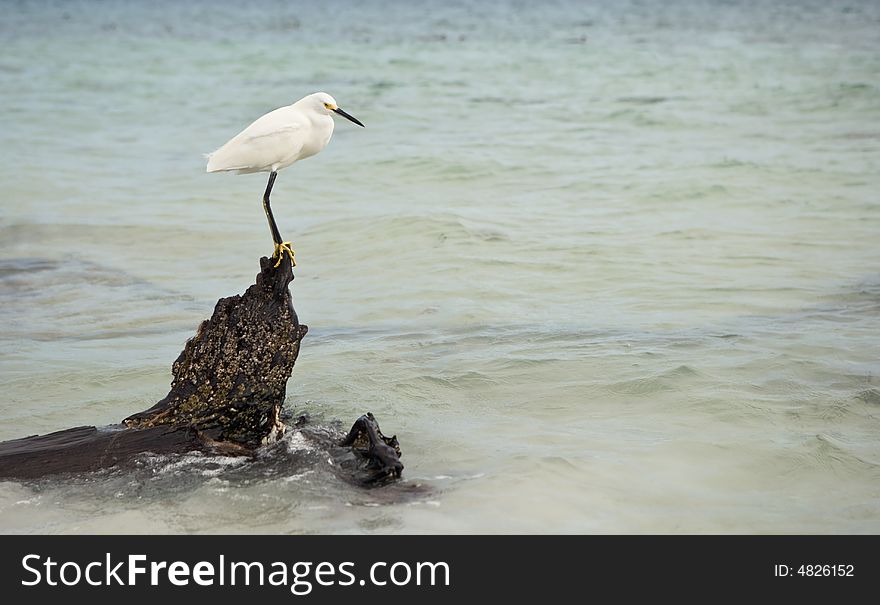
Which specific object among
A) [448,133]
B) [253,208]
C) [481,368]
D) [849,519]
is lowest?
[849,519]

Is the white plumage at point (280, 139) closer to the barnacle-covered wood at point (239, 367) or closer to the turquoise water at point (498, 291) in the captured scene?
the barnacle-covered wood at point (239, 367)

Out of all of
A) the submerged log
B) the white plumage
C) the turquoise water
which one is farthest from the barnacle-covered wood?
the white plumage

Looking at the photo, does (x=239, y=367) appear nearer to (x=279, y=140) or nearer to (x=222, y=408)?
(x=222, y=408)

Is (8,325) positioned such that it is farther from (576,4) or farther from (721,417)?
(576,4)

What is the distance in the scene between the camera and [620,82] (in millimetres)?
23172

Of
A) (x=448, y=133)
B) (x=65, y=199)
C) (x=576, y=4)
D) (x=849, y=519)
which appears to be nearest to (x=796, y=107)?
(x=448, y=133)

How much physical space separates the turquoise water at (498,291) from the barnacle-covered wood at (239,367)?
22 cm

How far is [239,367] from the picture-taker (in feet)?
16.2

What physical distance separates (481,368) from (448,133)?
35.4 feet

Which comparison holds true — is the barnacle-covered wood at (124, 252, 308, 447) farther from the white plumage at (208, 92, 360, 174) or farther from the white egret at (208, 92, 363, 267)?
the white plumage at (208, 92, 360, 174)

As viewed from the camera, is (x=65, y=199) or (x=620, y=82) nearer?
(x=65, y=199)

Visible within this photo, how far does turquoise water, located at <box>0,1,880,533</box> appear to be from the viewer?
4.95 m

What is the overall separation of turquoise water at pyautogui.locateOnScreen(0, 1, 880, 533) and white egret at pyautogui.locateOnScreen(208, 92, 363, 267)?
1.44 meters
